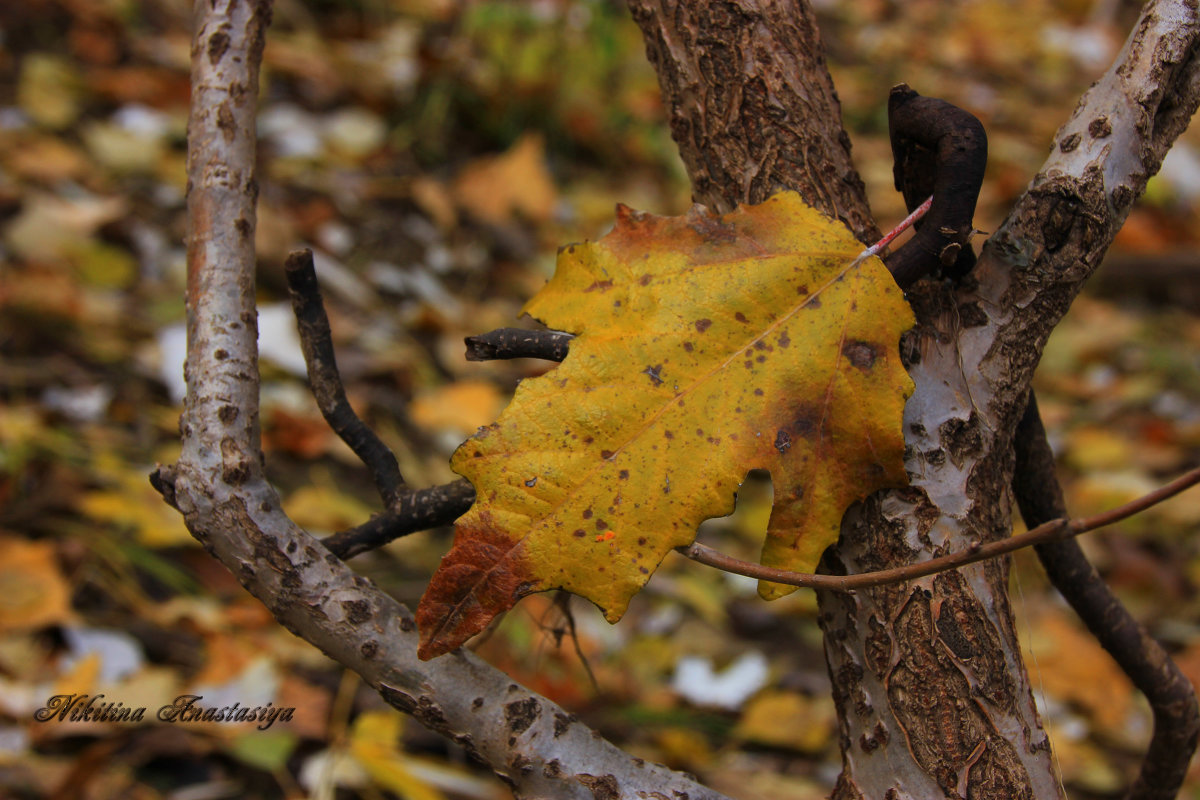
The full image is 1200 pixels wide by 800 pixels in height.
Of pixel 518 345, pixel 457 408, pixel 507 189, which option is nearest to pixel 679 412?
pixel 518 345

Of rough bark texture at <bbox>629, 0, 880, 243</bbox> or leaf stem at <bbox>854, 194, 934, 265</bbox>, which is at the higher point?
rough bark texture at <bbox>629, 0, 880, 243</bbox>

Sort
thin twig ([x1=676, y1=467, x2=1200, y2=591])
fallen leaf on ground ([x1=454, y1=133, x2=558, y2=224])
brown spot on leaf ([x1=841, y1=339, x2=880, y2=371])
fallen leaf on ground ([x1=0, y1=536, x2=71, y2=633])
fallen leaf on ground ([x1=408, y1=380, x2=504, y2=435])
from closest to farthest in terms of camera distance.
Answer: thin twig ([x1=676, y1=467, x2=1200, y2=591]), brown spot on leaf ([x1=841, y1=339, x2=880, y2=371]), fallen leaf on ground ([x1=0, y1=536, x2=71, y2=633]), fallen leaf on ground ([x1=408, y1=380, x2=504, y2=435]), fallen leaf on ground ([x1=454, y1=133, x2=558, y2=224])

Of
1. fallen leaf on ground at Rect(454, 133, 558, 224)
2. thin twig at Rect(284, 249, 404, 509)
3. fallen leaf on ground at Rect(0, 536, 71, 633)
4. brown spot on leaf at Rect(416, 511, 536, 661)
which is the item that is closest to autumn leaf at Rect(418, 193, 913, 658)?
brown spot on leaf at Rect(416, 511, 536, 661)

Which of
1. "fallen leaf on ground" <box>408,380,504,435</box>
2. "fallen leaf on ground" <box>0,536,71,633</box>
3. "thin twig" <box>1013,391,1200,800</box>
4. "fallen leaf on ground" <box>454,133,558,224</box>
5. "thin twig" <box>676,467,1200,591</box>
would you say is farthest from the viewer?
"fallen leaf on ground" <box>454,133,558,224</box>

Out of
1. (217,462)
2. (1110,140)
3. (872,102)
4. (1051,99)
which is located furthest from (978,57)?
(217,462)

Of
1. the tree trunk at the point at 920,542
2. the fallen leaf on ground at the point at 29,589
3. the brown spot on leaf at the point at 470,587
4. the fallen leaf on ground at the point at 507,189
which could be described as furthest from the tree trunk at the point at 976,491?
the fallen leaf on ground at the point at 507,189

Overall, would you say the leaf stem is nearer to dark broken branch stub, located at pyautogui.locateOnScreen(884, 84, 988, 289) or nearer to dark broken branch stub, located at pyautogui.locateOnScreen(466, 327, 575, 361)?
dark broken branch stub, located at pyautogui.locateOnScreen(884, 84, 988, 289)
